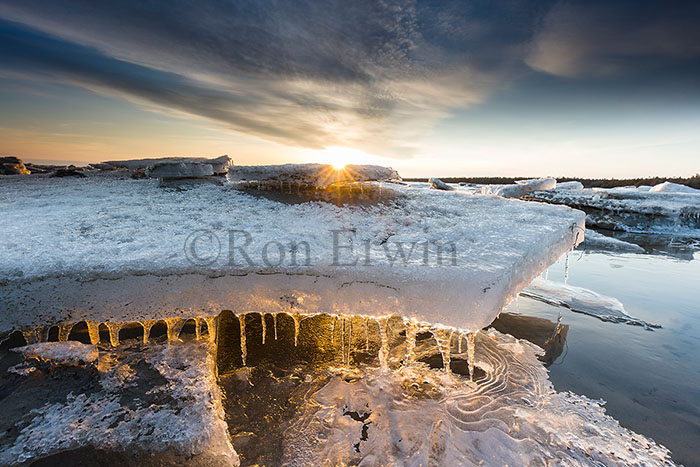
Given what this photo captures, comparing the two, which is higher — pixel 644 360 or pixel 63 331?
pixel 63 331

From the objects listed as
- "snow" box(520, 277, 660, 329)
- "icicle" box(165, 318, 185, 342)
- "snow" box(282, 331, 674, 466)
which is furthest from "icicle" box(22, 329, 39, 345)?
"snow" box(520, 277, 660, 329)

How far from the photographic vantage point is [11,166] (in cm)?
601

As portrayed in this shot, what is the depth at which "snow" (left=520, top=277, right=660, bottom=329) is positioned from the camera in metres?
3.83

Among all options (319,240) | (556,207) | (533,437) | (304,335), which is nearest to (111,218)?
(319,240)

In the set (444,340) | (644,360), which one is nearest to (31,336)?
(444,340)

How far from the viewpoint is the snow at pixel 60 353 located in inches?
86.1

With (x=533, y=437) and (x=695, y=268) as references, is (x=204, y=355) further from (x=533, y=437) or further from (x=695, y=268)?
(x=695, y=268)

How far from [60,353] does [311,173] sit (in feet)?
8.31

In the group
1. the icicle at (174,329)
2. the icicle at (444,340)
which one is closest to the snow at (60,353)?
the icicle at (174,329)

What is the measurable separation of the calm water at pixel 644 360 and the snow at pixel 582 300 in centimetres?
16

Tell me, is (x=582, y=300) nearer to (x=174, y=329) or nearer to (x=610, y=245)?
(x=610, y=245)

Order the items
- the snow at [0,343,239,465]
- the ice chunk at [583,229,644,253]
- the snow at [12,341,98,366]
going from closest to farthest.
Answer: the snow at [0,343,239,465]
the snow at [12,341,98,366]
the ice chunk at [583,229,644,253]

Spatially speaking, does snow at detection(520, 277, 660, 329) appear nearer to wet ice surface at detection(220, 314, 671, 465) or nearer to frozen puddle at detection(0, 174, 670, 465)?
wet ice surface at detection(220, 314, 671, 465)

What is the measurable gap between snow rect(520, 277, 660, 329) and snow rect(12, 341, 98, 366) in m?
5.23
